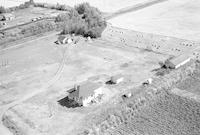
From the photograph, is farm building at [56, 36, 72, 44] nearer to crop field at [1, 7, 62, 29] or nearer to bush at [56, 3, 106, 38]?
bush at [56, 3, 106, 38]

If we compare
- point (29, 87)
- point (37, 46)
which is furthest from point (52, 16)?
point (29, 87)

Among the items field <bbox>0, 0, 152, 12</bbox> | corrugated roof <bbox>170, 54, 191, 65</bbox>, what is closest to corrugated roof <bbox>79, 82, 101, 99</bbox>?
corrugated roof <bbox>170, 54, 191, 65</bbox>

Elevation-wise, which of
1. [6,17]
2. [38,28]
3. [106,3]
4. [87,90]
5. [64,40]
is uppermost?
[106,3]

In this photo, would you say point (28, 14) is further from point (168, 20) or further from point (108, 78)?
point (108, 78)

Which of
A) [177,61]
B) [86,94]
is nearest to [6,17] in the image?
[86,94]

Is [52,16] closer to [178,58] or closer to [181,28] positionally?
[181,28]

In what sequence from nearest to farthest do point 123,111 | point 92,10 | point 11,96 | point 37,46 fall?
point 123,111 < point 11,96 < point 37,46 < point 92,10

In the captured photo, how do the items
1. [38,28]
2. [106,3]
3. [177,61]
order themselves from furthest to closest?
[106,3]
[38,28]
[177,61]
